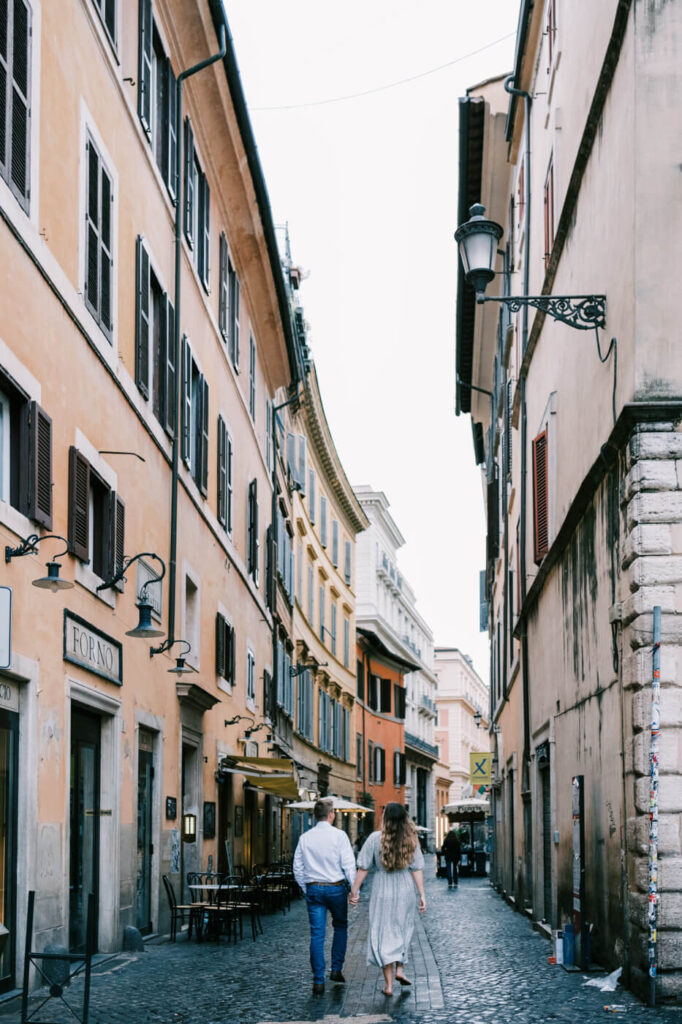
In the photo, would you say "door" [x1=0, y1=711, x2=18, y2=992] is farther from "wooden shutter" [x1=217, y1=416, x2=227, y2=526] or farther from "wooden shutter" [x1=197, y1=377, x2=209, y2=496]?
"wooden shutter" [x1=217, y1=416, x2=227, y2=526]

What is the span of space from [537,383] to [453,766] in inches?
3611

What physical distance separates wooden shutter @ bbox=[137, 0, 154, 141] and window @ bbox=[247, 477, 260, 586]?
1077 centimetres

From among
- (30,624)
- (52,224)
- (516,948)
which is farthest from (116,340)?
(516,948)

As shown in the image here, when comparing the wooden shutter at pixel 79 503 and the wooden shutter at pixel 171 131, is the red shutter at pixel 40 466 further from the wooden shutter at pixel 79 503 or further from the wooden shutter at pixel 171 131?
the wooden shutter at pixel 171 131

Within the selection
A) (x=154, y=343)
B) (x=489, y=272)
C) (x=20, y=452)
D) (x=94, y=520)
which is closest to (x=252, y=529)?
(x=154, y=343)

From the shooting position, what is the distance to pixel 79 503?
12.9 meters

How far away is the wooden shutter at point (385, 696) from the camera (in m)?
66.9

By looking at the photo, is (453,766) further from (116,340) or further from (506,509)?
(116,340)

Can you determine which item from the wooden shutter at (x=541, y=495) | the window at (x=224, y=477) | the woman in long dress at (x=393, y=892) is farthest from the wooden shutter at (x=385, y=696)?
the woman in long dress at (x=393, y=892)

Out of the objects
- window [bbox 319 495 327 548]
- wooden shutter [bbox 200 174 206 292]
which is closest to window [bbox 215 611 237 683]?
wooden shutter [bbox 200 174 206 292]

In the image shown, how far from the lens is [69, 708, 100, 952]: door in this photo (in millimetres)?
13250

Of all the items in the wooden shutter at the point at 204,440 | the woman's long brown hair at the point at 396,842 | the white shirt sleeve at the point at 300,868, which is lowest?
the white shirt sleeve at the point at 300,868

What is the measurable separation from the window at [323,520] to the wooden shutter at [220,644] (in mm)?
24104

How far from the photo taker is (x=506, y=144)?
25.3 metres
